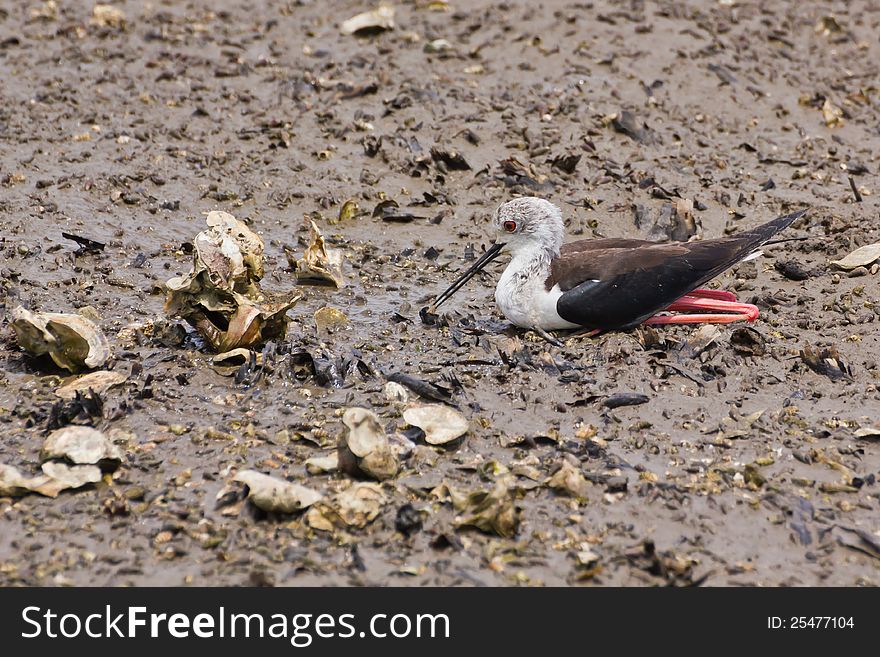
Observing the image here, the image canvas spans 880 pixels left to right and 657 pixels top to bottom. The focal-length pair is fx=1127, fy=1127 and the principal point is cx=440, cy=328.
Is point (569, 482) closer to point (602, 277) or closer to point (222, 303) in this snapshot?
point (602, 277)

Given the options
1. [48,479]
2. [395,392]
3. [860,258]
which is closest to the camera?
[48,479]

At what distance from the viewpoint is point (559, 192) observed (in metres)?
9.34

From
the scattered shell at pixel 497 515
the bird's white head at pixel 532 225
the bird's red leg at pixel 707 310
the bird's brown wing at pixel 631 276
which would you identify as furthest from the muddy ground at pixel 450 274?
the bird's white head at pixel 532 225

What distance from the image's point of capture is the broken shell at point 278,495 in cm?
516

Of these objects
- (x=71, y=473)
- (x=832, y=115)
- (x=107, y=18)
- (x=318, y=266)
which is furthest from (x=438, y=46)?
(x=71, y=473)

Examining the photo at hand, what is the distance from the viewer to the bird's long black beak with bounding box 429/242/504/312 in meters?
7.74

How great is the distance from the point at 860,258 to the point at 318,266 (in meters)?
3.91

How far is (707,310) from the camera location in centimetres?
759

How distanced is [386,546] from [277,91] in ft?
21.8

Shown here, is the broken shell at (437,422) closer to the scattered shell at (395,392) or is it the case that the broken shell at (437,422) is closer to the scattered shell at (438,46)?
the scattered shell at (395,392)

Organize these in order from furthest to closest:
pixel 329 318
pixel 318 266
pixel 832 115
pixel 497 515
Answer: pixel 832 115 → pixel 318 266 → pixel 329 318 → pixel 497 515

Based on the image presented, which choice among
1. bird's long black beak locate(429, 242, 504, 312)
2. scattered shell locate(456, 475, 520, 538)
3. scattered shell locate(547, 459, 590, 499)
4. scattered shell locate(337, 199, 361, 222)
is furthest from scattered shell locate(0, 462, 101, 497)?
scattered shell locate(337, 199, 361, 222)

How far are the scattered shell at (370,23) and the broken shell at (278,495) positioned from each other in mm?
7616

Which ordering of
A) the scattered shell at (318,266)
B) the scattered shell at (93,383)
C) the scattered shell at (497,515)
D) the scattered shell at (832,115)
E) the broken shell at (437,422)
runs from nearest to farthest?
the scattered shell at (497,515) < the broken shell at (437,422) < the scattered shell at (93,383) < the scattered shell at (318,266) < the scattered shell at (832,115)
